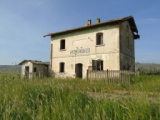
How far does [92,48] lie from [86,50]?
812 mm

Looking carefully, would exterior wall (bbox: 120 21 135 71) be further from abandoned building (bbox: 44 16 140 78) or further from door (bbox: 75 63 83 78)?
door (bbox: 75 63 83 78)

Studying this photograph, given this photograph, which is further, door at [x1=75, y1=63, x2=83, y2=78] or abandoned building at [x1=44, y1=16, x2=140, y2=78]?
door at [x1=75, y1=63, x2=83, y2=78]

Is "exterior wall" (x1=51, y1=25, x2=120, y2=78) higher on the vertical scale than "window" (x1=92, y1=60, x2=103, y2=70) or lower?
higher

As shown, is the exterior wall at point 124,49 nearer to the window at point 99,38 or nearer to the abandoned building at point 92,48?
the abandoned building at point 92,48

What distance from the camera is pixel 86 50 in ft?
60.0

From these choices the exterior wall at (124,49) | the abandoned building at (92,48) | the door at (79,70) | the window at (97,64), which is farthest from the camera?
the door at (79,70)

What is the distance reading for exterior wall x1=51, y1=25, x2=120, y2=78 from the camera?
16281 mm

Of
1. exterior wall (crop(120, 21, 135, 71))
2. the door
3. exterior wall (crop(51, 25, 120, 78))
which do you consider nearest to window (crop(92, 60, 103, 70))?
exterior wall (crop(51, 25, 120, 78))

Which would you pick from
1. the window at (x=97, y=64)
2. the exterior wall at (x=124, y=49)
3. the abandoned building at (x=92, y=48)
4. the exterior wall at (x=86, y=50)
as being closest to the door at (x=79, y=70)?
the abandoned building at (x=92, y=48)

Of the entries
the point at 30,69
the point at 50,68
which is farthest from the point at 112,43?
the point at 30,69

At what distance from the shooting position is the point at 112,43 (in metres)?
16.5

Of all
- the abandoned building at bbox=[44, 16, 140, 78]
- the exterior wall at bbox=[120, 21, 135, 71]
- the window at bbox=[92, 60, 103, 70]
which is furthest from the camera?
the window at bbox=[92, 60, 103, 70]

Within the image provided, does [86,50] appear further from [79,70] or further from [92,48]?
[79,70]

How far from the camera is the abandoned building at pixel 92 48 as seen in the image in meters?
16.3
